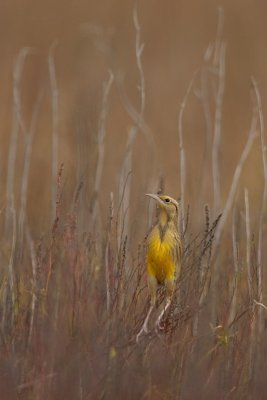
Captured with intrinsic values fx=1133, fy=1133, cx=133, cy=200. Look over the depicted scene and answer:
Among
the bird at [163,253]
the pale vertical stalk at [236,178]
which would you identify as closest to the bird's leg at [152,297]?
the bird at [163,253]

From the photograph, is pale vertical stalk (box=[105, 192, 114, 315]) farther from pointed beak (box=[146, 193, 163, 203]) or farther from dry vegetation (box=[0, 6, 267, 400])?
pointed beak (box=[146, 193, 163, 203])

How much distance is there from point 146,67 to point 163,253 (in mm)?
7482

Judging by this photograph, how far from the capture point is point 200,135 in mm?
11102

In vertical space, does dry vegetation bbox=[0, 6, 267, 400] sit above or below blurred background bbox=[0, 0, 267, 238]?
below

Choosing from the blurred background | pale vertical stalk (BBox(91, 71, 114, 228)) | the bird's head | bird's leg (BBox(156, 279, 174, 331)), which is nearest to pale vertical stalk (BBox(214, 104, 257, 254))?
the bird's head

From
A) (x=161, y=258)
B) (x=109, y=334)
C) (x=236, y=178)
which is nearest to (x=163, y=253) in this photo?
A: (x=161, y=258)

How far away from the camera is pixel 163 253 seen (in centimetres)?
476

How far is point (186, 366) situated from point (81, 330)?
1.41 feet

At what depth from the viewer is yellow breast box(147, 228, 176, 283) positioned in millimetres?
4742

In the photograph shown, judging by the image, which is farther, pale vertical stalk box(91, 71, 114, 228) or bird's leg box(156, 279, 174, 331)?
pale vertical stalk box(91, 71, 114, 228)

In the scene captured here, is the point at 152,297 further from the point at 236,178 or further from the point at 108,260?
the point at 236,178

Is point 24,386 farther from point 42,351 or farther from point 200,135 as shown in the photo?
point 200,135

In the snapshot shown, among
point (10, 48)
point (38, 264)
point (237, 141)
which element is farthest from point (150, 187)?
point (10, 48)

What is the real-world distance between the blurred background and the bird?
3.97 m
